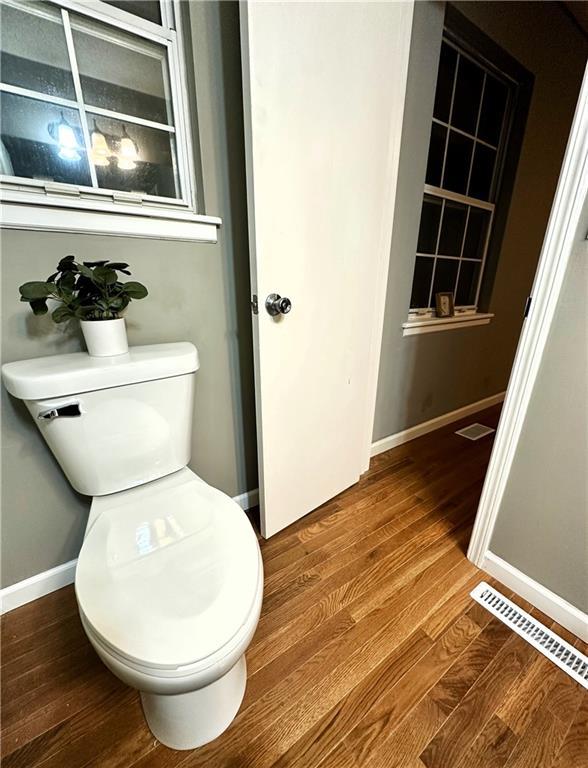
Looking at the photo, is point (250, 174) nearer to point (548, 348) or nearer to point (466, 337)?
point (548, 348)

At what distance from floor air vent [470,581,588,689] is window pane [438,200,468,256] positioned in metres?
1.72

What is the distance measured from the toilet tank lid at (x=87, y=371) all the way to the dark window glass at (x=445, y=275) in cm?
162

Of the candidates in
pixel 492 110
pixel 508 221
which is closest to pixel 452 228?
A: pixel 508 221

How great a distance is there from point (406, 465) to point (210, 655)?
4.88ft

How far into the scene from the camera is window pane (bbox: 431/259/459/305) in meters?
1.94

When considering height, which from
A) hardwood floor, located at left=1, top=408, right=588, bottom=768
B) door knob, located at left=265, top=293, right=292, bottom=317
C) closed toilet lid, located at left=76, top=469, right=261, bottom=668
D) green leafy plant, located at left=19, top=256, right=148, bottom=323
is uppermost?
green leafy plant, located at left=19, top=256, right=148, bottom=323

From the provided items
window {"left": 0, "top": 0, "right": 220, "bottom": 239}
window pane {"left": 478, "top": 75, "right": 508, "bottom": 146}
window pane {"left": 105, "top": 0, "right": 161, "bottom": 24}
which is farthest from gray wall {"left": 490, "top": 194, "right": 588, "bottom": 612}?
window pane {"left": 478, "top": 75, "right": 508, "bottom": 146}

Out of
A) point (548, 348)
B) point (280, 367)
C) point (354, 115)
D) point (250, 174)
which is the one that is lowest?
point (280, 367)

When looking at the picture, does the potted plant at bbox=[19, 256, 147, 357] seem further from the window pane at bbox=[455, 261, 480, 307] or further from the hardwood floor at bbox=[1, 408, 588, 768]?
the window pane at bbox=[455, 261, 480, 307]

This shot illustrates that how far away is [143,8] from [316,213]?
680mm

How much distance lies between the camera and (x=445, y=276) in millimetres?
1998

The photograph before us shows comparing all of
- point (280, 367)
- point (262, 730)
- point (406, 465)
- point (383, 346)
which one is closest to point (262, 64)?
point (280, 367)

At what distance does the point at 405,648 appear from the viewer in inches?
37.6

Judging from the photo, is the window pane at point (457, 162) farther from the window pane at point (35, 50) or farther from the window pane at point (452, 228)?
the window pane at point (35, 50)
